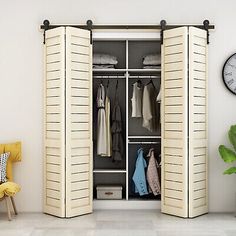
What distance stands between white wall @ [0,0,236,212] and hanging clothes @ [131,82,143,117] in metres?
0.89

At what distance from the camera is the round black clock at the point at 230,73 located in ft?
18.9

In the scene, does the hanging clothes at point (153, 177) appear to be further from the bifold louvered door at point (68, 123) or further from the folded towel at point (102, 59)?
the folded towel at point (102, 59)

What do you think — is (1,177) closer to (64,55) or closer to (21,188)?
(21,188)

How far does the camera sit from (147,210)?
581cm

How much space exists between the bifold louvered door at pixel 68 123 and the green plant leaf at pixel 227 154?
161 centimetres

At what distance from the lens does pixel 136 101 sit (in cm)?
603

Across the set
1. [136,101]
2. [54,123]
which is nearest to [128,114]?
[136,101]

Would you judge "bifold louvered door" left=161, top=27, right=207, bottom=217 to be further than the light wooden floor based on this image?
Yes

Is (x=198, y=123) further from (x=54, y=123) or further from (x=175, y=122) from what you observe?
(x=54, y=123)

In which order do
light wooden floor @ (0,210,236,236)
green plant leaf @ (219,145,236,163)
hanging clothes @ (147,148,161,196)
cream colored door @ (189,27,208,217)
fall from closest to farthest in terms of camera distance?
light wooden floor @ (0,210,236,236) < green plant leaf @ (219,145,236,163) < cream colored door @ (189,27,208,217) < hanging clothes @ (147,148,161,196)

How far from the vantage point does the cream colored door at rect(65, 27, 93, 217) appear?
5402 mm

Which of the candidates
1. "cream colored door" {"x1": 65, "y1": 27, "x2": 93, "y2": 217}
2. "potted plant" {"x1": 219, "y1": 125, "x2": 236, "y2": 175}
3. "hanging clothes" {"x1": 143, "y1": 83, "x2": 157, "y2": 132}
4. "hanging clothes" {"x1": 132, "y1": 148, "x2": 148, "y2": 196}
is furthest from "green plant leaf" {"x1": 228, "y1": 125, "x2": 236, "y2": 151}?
"cream colored door" {"x1": 65, "y1": 27, "x2": 93, "y2": 217}

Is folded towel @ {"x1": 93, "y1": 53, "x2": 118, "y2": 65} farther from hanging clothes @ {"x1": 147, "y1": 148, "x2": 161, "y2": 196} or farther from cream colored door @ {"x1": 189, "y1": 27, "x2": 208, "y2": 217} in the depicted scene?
hanging clothes @ {"x1": 147, "y1": 148, "x2": 161, "y2": 196}

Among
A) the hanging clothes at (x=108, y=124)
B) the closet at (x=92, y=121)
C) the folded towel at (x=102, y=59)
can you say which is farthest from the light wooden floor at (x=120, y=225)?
the folded towel at (x=102, y=59)
